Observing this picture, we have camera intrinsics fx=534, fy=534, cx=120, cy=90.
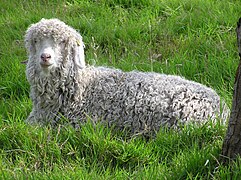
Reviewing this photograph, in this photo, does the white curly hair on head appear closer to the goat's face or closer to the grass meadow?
the goat's face

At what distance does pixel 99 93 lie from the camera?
4.84 meters

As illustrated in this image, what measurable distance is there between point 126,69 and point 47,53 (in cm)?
134

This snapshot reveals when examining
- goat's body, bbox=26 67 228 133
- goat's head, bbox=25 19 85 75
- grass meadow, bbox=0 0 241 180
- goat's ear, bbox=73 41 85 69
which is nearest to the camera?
grass meadow, bbox=0 0 241 180

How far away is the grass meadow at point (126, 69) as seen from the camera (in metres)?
3.57

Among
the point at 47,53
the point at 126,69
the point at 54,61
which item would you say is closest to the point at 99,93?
the point at 54,61

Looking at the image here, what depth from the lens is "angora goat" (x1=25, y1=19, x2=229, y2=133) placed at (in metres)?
4.51

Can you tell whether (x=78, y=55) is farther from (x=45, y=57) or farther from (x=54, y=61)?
(x=45, y=57)

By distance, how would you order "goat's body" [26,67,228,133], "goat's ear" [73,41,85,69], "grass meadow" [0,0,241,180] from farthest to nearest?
1. "goat's ear" [73,41,85,69]
2. "goat's body" [26,67,228,133]
3. "grass meadow" [0,0,241,180]

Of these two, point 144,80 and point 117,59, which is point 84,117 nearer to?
point 144,80

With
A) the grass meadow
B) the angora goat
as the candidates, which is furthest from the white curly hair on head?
the grass meadow

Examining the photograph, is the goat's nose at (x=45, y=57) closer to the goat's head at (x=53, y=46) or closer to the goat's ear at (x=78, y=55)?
the goat's head at (x=53, y=46)

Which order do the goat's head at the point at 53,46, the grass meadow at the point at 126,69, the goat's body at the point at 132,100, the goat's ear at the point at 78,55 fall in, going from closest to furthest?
1. the grass meadow at the point at 126,69
2. the goat's body at the point at 132,100
3. the goat's head at the point at 53,46
4. the goat's ear at the point at 78,55

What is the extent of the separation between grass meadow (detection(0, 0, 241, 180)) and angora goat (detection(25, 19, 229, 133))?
0.73 ft

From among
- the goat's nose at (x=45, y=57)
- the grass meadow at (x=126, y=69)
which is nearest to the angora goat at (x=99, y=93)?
the goat's nose at (x=45, y=57)
